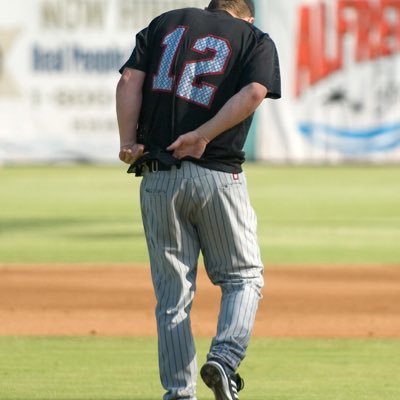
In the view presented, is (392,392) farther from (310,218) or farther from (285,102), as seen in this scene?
(285,102)

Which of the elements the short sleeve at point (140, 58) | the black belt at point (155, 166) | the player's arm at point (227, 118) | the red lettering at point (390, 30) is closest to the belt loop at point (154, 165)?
the black belt at point (155, 166)

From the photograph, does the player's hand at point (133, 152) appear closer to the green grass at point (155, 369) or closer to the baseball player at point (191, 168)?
the baseball player at point (191, 168)

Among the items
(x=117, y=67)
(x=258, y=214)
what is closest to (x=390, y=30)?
(x=117, y=67)

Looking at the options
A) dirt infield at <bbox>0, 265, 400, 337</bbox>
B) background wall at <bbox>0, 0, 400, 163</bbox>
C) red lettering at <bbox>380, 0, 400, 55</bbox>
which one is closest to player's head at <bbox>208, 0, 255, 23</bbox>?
dirt infield at <bbox>0, 265, 400, 337</bbox>

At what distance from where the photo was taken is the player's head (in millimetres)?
5984

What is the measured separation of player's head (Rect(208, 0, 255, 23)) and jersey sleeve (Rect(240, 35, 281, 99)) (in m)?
0.22

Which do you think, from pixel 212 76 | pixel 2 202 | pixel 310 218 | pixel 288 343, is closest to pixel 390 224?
pixel 310 218

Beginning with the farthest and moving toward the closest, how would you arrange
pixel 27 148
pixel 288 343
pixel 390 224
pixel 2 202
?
pixel 27 148 < pixel 2 202 < pixel 390 224 < pixel 288 343

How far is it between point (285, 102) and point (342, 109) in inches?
50.4

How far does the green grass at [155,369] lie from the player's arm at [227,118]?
1.49 meters

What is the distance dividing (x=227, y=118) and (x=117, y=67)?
24.2m

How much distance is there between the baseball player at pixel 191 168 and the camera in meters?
5.78

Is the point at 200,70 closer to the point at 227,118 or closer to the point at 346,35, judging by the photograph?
the point at 227,118

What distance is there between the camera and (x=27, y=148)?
29.7 meters
